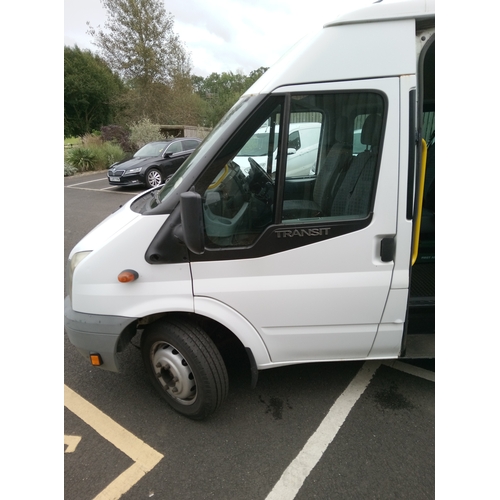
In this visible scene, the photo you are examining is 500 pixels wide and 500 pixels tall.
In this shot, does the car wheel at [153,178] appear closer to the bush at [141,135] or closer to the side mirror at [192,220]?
the bush at [141,135]

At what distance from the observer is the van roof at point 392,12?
1.85m

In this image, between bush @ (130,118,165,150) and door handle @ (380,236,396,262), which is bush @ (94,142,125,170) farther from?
door handle @ (380,236,396,262)

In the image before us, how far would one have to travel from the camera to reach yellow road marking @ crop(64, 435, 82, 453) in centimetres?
224

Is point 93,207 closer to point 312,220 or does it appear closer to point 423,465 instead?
point 312,220

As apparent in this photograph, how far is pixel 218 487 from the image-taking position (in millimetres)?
1963

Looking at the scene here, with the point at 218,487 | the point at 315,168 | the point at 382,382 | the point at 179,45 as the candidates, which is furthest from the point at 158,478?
the point at 179,45

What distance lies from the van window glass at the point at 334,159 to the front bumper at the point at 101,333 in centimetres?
126

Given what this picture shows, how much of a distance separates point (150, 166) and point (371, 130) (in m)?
10.6

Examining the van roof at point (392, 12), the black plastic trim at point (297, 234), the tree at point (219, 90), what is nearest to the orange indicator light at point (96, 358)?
the black plastic trim at point (297, 234)

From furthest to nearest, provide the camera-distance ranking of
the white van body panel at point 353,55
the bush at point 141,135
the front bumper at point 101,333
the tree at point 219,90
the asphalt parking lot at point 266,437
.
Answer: the tree at point 219,90, the bush at point 141,135, the front bumper at point 101,333, the asphalt parking lot at point 266,437, the white van body panel at point 353,55

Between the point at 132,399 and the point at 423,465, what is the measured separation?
202cm

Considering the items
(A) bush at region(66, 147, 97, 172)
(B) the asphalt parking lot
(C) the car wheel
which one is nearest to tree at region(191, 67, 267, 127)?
(A) bush at region(66, 147, 97, 172)

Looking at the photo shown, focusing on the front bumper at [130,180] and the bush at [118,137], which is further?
the bush at [118,137]

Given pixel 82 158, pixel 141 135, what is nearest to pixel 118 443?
pixel 82 158
